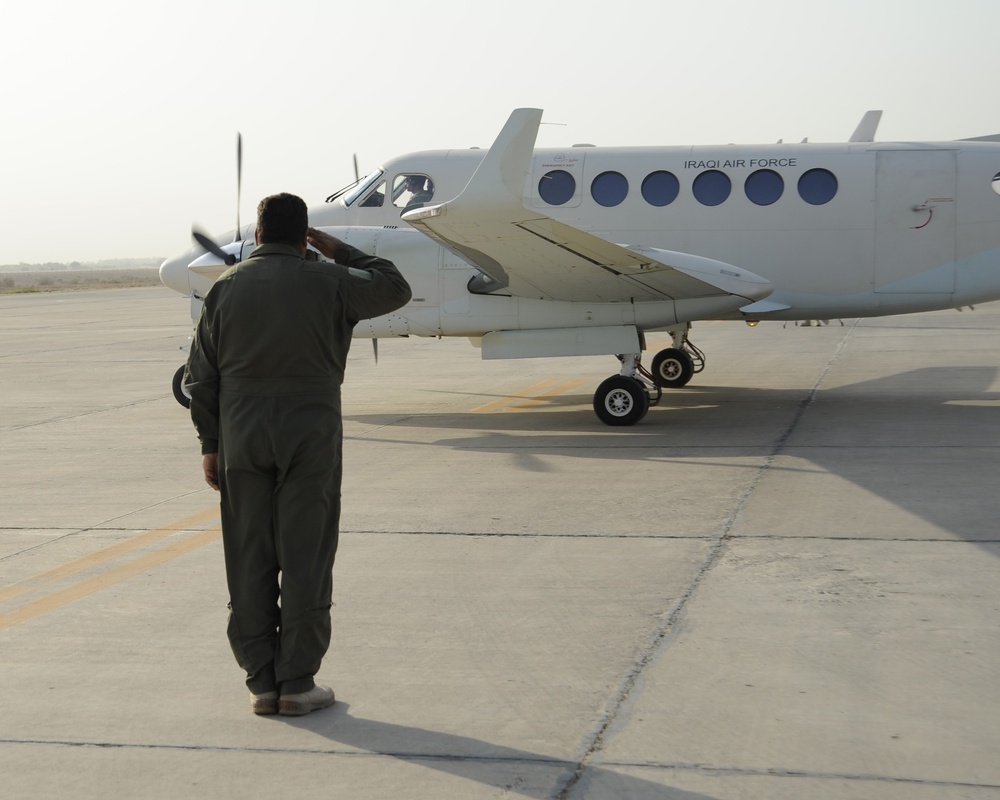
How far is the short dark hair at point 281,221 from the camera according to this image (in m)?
5.30

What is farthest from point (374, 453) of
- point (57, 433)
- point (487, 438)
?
point (57, 433)

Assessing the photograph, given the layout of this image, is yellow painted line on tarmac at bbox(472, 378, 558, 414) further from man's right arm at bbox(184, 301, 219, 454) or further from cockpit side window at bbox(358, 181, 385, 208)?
man's right arm at bbox(184, 301, 219, 454)

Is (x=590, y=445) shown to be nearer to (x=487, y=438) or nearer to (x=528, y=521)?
(x=487, y=438)

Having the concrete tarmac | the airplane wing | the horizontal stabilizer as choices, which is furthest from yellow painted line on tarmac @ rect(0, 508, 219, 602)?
the horizontal stabilizer

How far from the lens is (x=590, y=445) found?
40.6 feet

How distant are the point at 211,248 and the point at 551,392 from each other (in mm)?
5596

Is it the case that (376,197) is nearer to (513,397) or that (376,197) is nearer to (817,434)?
(513,397)

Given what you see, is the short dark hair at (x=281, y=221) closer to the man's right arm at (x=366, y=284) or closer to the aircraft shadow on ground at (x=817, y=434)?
the man's right arm at (x=366, y=284)

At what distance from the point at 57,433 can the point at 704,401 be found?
8.34m

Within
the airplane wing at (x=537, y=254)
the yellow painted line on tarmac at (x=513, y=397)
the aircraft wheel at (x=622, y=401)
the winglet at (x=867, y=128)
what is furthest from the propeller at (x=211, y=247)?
the winglet at (x=867, y=128)

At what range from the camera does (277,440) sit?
5086 mm

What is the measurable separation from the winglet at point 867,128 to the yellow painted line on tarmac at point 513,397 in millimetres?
5732

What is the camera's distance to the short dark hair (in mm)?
5301

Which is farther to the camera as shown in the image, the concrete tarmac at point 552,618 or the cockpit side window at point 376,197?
the cockpit side window at point 376,197
